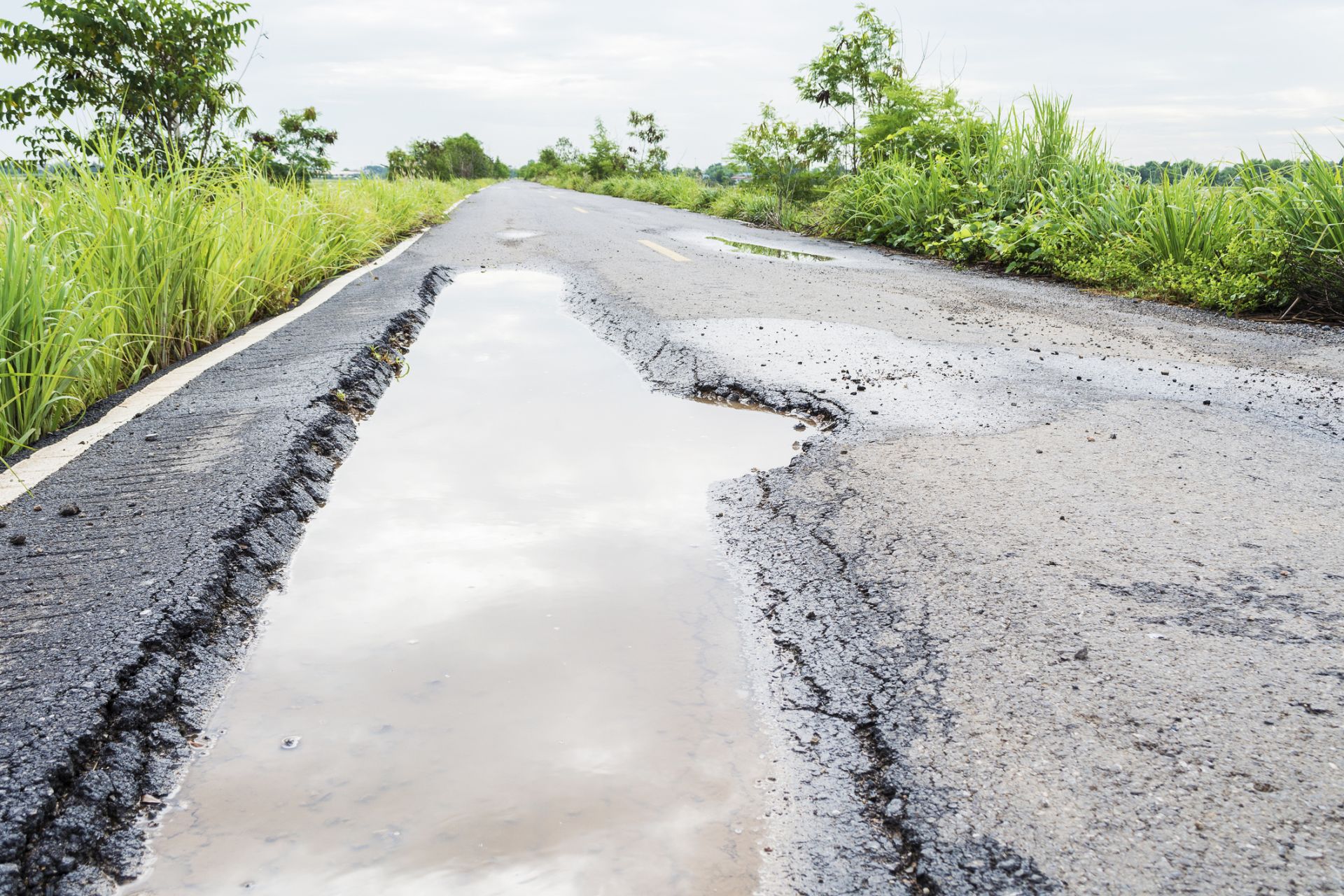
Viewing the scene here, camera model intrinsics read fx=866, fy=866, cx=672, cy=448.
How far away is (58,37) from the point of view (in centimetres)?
943

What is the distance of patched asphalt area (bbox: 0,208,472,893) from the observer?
Result: 1.49 meters

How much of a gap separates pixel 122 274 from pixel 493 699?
3909 mm

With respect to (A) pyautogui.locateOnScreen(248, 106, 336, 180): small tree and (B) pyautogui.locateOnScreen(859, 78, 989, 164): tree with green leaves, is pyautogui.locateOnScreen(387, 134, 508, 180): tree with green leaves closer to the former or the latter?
(A) pyautogui.locateOnScreen(248, 106, 336, 180): small tree

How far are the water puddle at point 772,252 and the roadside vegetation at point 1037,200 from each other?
1.41 metres

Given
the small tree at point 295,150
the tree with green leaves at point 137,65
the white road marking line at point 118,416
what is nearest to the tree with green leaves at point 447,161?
the small tree at point 295,150

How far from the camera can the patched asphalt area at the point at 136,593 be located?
4.89ft

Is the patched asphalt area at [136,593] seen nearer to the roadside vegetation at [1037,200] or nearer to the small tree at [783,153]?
the roadside vegetation at [1037,200]

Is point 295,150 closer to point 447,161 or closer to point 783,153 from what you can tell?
point 783,153

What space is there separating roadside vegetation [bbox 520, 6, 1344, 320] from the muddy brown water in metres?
5.01

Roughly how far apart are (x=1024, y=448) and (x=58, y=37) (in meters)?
11.0

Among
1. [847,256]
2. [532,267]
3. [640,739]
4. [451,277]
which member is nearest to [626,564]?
[640,739]

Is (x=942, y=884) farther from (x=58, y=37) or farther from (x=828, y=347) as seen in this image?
(x=58, y=37)

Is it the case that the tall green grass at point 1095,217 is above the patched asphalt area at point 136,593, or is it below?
above

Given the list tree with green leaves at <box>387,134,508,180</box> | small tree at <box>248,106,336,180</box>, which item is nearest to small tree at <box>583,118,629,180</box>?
tree with green leaves at <box>387,134,508,180</box>
